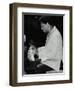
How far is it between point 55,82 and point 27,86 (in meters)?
0.16

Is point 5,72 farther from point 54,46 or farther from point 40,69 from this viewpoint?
point 54,46

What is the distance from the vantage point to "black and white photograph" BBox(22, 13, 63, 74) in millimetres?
1481

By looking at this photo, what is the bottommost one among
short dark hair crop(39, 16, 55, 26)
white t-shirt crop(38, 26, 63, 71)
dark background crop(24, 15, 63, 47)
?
white t-shirt crop(38, 26, 63, 71)

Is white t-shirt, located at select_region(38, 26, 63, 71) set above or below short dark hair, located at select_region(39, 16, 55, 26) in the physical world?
below

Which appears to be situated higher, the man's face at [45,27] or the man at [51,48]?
the man's face at [45,27]

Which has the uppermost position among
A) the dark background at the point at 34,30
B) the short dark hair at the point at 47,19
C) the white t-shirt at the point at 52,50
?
the short dark hair at the point at 47,19

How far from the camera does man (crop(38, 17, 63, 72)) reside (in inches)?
59.8

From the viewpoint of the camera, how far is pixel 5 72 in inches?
57.2

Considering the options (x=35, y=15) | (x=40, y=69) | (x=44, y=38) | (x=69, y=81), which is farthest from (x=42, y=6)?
(x=69, y=81)

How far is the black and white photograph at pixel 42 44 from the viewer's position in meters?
1.48

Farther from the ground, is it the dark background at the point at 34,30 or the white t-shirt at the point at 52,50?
the dark background at the point at 34,30

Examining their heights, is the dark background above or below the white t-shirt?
above

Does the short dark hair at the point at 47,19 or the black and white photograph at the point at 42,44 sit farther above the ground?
the short dark hair at the point at 47,19

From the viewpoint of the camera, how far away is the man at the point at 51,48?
1.52 meters
